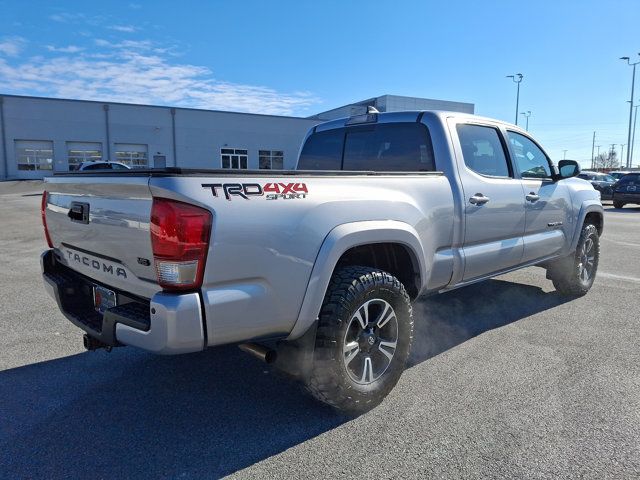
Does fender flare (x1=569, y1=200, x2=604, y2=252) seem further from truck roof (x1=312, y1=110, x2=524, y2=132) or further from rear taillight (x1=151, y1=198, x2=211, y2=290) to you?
rear taillight (x1=151, y1=198, x2=211, y2=290)

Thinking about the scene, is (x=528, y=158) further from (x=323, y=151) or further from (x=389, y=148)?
(x=323, y=151)

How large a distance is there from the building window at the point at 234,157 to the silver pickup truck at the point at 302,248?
4105 cm

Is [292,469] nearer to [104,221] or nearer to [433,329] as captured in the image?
[104,221]

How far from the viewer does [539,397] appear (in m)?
3.29

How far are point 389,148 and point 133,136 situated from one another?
40273 millimetres

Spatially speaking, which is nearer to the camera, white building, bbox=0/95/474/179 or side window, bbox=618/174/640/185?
side window, bbox=618/174/640/185

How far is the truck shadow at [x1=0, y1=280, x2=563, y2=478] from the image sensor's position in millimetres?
2576

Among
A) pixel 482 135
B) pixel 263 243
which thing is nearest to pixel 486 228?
pixel 482 135

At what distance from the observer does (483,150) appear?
4359 mm

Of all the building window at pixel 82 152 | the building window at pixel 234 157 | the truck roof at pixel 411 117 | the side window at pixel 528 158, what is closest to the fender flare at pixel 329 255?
the truck roof at pixel 411 117

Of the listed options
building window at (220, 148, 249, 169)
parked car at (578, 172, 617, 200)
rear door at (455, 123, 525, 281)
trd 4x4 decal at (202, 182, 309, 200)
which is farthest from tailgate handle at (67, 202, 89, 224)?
building window at (220, 148, 249, 169)

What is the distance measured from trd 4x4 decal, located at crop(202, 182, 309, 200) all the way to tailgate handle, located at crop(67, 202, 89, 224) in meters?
1.03

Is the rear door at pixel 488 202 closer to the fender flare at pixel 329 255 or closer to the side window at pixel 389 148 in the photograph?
the side window at pixel 389 148

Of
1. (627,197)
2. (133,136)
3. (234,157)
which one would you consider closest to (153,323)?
(627,197)
